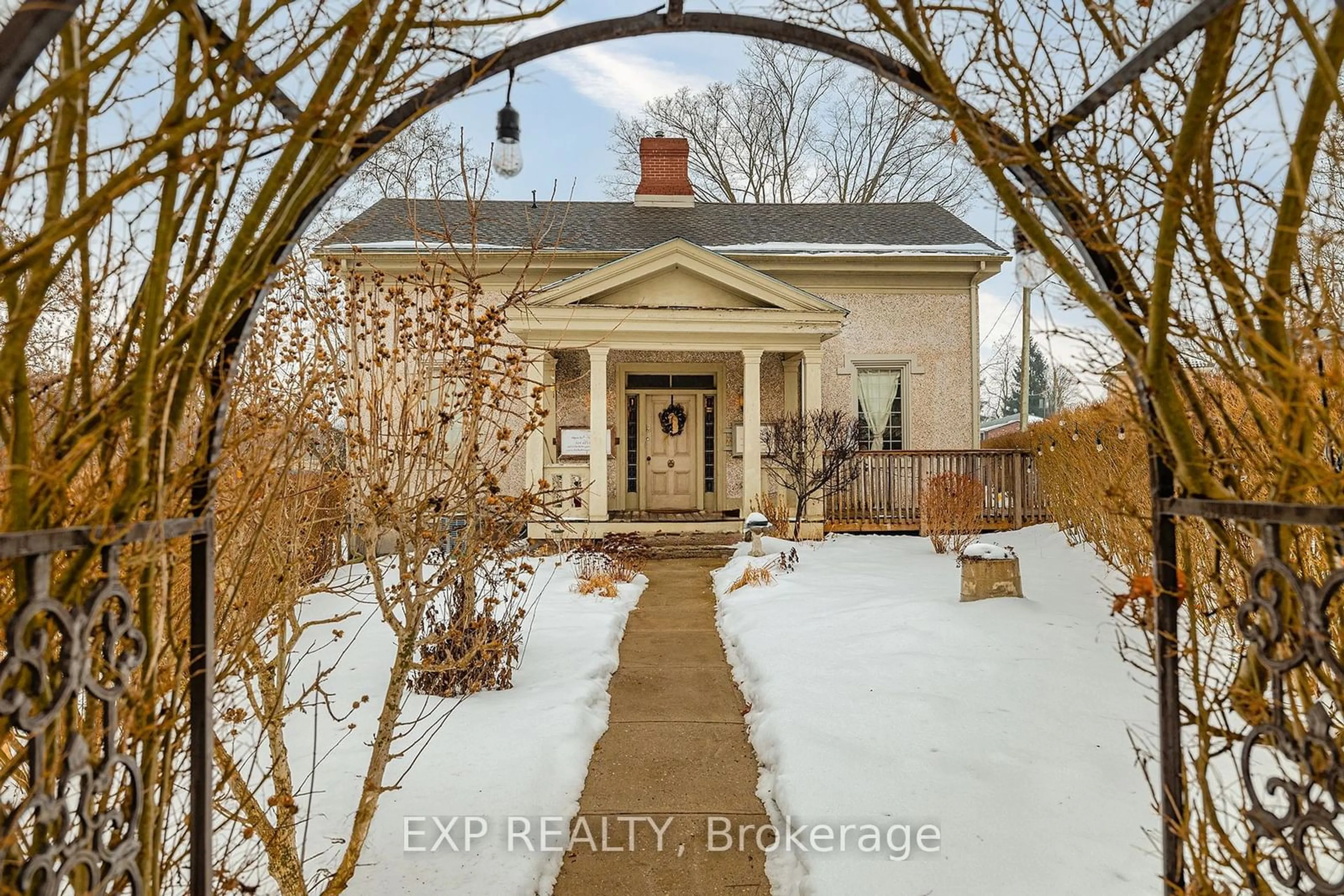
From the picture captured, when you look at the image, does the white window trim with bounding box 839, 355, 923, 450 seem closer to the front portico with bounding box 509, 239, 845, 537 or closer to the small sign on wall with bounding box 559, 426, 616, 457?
the front portico with bounding box 509, 239, 845, 537

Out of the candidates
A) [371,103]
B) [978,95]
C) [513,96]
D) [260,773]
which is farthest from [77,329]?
[260,773]

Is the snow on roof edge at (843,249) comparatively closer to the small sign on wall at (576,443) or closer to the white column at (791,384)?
the white column at (791,384)

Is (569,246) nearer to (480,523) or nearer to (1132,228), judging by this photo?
(480,523)

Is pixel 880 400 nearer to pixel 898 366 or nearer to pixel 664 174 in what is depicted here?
pixel 898 366

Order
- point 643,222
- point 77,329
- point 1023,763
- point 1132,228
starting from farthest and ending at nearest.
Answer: point 643,222 → point 1023,763 → point 1132,228 → point 77,329

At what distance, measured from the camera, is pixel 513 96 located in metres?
2.75

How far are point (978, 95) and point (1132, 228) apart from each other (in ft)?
1.70

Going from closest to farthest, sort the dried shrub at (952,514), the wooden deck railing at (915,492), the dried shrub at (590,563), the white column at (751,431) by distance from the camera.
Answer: the dried shrub at (590,563)
the dried shrub at (952,514)
the white column at (751,431)
the wooden deck railing at (915,492)

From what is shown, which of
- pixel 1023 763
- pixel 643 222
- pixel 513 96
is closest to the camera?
pixel 513 96

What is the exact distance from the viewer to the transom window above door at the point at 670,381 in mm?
13562

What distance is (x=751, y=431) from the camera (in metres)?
11.3

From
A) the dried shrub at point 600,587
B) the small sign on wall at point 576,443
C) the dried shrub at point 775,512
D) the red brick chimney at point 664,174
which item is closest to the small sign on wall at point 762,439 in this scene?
the dried shrub at point 775,512

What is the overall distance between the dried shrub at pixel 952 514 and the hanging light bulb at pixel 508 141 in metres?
8.63
